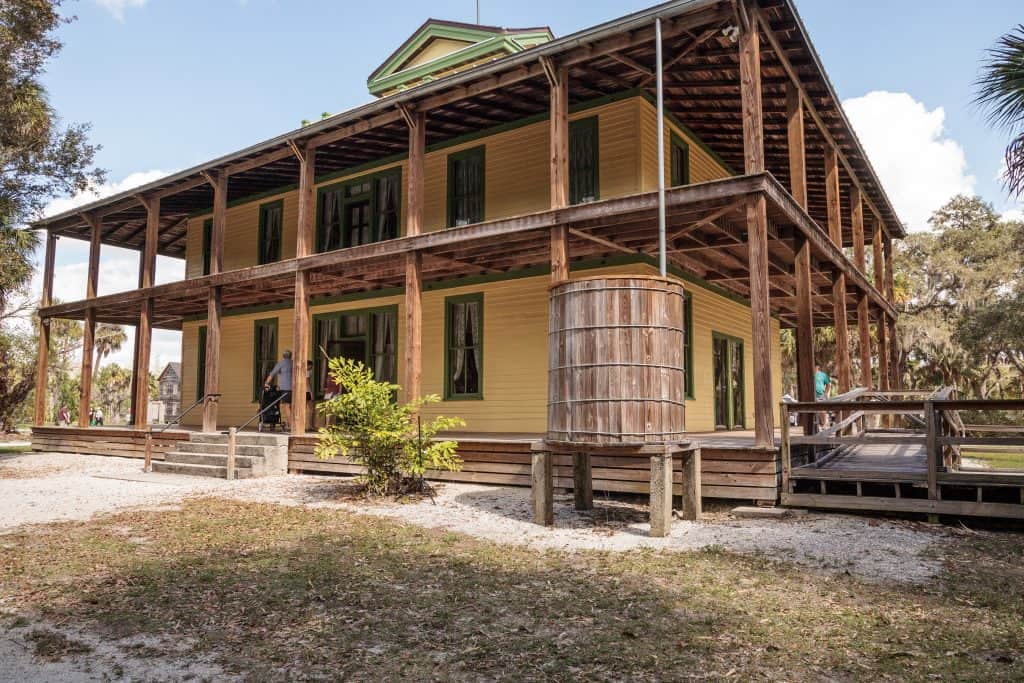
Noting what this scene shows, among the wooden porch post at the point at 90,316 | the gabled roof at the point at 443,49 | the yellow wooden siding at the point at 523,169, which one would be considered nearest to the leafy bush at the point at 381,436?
the yellow wooden siding at the point at 523,169

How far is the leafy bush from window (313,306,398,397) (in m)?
5.88

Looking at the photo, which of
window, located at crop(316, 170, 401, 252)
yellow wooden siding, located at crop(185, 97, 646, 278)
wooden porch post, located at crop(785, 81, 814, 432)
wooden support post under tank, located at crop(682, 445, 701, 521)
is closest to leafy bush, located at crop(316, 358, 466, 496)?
wooden support post under tank, located at crop(682, 445, 701, 521)

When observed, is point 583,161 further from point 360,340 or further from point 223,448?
point 223,448

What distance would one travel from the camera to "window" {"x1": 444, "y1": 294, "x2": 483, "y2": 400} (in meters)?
14.7

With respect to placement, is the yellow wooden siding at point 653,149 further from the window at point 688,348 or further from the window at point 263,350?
the window at point 263,350

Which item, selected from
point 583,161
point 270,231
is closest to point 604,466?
point 583,161

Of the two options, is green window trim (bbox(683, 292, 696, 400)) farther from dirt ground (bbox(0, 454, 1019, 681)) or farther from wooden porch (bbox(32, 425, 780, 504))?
dirt ground (bbox(0, 454, 1019, 681))

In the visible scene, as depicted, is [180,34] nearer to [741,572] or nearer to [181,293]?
[181,293]

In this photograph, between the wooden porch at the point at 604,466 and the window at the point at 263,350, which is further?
the window at the point at 263,350

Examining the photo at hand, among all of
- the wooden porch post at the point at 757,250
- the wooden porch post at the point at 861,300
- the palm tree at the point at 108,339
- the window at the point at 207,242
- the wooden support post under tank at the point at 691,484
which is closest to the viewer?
the wooden support post under tank at the point at 691,484

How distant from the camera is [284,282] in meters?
15.2

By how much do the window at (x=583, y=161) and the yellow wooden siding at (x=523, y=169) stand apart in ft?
0.40

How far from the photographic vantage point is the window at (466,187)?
14.6 m

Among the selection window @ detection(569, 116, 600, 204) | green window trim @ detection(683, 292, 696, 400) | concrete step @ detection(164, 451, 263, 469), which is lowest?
concrete step @ detection(164, 451, 263, 469)
